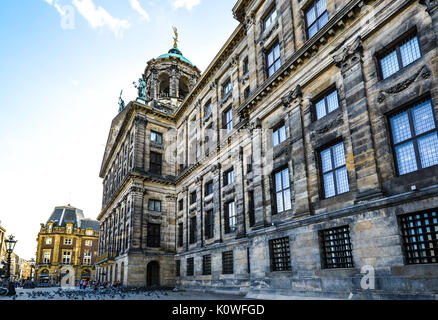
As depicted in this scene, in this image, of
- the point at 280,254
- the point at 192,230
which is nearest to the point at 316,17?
the point at 280,254

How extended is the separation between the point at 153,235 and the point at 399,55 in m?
31.3

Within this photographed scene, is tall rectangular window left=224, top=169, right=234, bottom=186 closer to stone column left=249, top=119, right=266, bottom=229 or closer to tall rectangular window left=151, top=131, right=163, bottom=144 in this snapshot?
stone column left=249, top=119, right=266, bottom=229

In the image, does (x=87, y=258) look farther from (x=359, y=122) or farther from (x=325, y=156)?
(x=359, y=122)

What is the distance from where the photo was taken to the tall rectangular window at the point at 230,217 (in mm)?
25953

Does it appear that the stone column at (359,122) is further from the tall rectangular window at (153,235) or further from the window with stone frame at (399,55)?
the tall rectangular window at (153,235)

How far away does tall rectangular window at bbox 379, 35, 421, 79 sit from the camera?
12.0 m

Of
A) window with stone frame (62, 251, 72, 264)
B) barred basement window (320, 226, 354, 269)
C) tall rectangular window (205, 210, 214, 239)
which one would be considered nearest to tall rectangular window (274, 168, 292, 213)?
barred basement window (320, 226, 354, 269)

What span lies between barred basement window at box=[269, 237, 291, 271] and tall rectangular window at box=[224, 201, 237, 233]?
8673 millimetres

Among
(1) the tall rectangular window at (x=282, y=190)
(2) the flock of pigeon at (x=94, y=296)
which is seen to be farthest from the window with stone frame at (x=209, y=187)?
(1) the tall rectangular window at (x=282, y=190)

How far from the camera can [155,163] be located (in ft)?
130

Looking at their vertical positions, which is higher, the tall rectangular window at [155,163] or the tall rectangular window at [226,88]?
the tall rectangular window at [226,88]

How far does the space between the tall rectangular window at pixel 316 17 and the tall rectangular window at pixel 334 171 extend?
7.04 metres
